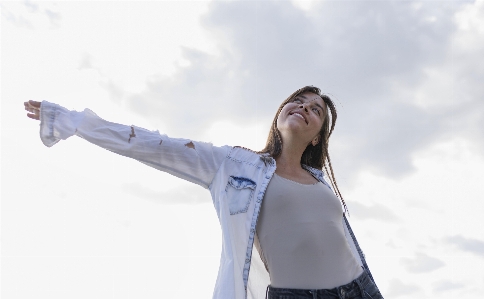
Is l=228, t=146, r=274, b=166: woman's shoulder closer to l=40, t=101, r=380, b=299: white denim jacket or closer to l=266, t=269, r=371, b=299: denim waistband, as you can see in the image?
l=40, t=101, r=380, b=299: white denim jacket

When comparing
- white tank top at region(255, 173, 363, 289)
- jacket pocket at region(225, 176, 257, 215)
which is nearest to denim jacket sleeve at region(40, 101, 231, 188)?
jacket pocket at region(225, 176, 257, 215)

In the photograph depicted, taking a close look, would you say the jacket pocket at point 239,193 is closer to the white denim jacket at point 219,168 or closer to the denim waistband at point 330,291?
the white denim jacket at point 219,168

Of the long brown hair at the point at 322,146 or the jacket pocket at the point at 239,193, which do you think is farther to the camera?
the long brown hair at the point at 322,146

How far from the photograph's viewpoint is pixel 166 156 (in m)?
3.88

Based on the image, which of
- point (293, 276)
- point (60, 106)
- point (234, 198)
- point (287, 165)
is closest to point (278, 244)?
point (293, 276)

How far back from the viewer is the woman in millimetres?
3666

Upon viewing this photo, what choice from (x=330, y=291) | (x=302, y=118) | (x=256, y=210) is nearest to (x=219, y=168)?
(x=256, y=210)

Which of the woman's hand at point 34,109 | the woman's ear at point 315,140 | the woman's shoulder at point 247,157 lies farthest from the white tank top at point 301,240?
the woman's hand at point 34,109

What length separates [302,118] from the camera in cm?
474

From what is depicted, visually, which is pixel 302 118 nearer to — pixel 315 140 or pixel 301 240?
pixel 315 140

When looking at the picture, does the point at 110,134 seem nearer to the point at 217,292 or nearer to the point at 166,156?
the point at 166,156

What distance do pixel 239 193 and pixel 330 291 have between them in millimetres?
1050

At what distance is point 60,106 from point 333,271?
2.41 m

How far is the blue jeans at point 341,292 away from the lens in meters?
3.76
